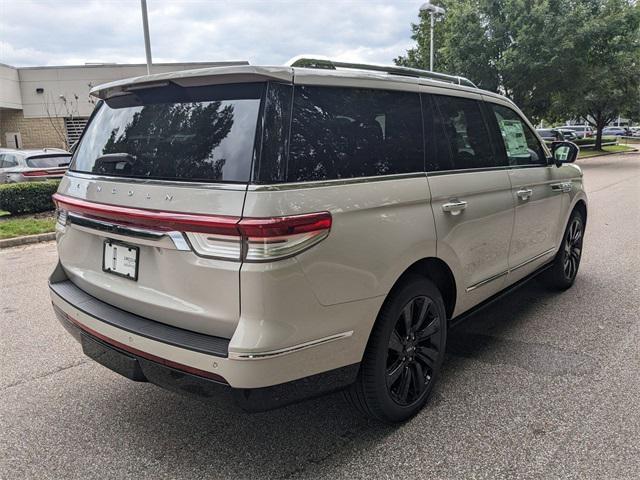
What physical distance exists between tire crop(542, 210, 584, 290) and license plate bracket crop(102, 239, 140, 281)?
3.97 meters

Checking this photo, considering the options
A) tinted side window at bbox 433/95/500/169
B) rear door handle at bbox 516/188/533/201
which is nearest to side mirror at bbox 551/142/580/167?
rear door handle at bbox 516/188/533/201

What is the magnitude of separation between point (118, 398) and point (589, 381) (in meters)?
3.02

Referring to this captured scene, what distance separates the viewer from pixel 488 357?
3.78 meters

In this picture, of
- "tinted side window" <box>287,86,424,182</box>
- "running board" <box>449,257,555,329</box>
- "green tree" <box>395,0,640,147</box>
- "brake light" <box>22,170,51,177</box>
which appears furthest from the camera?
"green tree" <box>395,0,640,147</box>

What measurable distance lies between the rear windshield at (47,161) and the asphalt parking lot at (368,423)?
8.50 m

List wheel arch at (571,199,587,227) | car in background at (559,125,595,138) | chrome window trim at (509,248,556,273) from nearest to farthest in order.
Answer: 1. chrome window trim at (509,248,556,273)
2. wheel arch at (571,199,587,227)
3. car in background at (559,125,595,138)

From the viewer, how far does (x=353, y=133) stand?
259 centimetres

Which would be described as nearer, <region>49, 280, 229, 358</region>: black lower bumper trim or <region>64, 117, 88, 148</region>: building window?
<region>49, 280, 229, 358</region>: black lower bumper trim

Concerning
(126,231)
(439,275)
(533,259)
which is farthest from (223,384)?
(533,259)

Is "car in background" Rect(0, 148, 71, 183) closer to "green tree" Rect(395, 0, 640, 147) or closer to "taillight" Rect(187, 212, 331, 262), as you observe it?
"taillight" Rect(187, 212, 331, 262)

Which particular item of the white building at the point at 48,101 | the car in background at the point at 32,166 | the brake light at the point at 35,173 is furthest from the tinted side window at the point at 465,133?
the white building at the point at 48,101

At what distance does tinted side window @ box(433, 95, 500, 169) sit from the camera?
328 centimetres

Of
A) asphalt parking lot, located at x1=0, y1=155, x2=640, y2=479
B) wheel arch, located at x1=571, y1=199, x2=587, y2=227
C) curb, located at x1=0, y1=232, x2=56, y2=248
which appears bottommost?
curb, located at x1=0, y1=232, x2=56, y2=248

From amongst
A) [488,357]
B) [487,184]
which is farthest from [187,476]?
[487,184]
